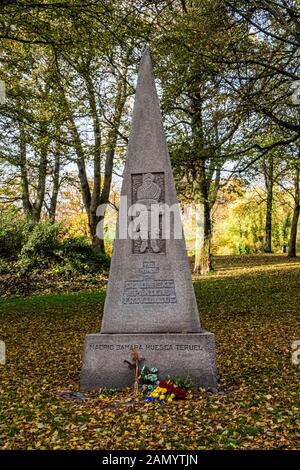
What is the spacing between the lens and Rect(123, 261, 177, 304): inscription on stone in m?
7.07

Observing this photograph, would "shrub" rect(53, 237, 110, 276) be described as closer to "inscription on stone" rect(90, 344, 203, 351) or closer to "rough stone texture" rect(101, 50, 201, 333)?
"rough stone texture" rect(101, 50, 201, 333)

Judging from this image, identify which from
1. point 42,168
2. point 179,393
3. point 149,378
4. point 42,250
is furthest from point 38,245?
point 179,393

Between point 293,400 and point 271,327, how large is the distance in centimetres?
513

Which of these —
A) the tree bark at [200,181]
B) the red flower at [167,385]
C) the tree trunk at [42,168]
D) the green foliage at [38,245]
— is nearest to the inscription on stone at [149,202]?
the red flower at [167,385]

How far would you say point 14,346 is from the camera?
1059cm

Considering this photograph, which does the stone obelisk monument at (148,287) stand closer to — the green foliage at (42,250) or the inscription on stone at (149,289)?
the inscription on stone at (149,289)

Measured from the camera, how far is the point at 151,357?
6.85 meters

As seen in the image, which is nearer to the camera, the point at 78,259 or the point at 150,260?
the point at 150,260

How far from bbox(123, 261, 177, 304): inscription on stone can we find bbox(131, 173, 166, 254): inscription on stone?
0.24 m

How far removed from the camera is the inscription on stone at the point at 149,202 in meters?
7.20

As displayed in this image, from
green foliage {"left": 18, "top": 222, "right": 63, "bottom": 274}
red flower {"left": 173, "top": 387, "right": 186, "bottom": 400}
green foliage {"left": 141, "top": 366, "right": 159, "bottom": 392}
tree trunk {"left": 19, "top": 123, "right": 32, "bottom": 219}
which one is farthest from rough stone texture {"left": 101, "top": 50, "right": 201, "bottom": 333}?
green foliage {"left": 18, "top": 222, "right": 63, "bottom": 274}

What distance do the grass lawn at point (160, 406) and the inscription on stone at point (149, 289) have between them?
4.05 feet

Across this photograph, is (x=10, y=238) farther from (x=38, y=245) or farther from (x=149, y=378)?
(x=149, y=378)

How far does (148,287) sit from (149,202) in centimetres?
119
